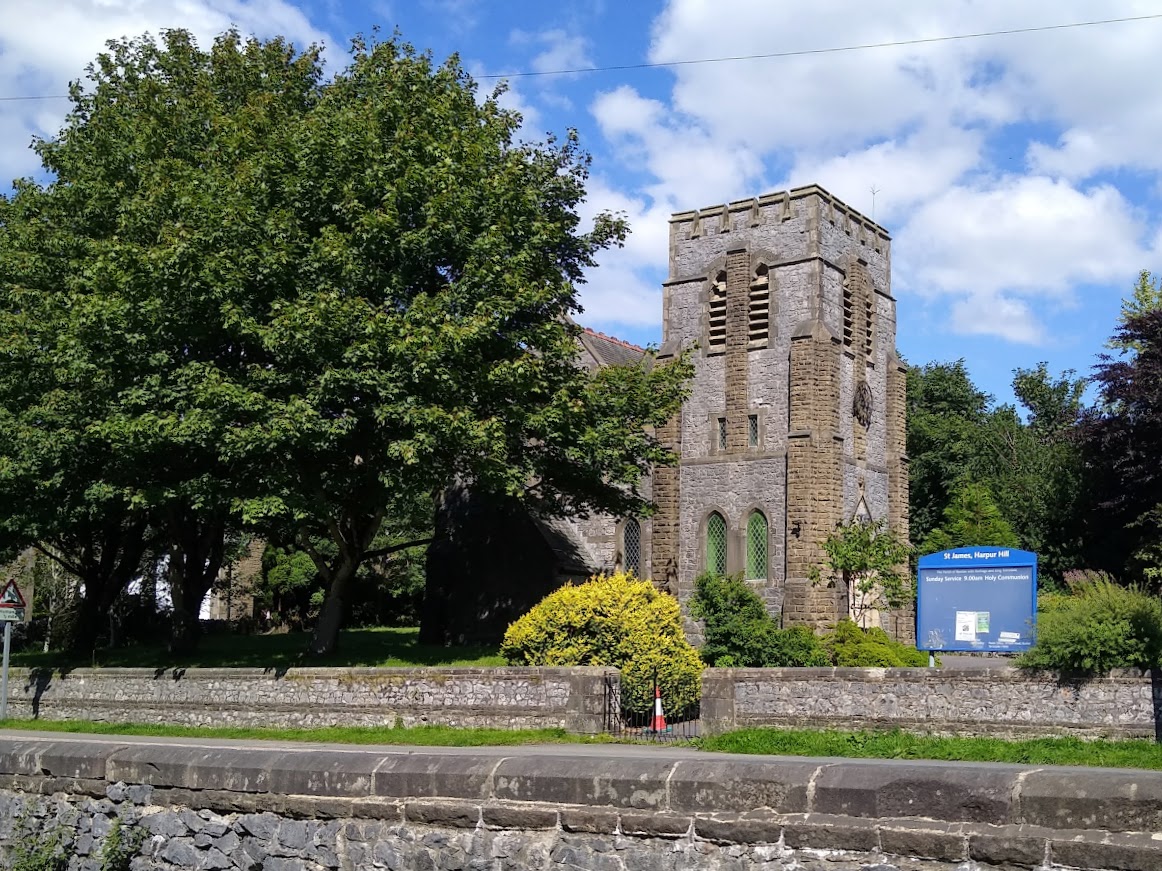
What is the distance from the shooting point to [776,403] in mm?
32281

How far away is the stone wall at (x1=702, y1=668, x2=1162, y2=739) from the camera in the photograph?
1670 cm

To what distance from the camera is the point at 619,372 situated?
2592 cm

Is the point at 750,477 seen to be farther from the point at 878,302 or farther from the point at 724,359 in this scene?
the point at 878,302

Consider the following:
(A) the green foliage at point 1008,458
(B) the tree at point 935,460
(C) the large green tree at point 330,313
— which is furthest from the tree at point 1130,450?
(C) the large green tree at point 330,313

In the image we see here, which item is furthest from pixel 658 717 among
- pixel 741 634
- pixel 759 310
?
pixel 759 310

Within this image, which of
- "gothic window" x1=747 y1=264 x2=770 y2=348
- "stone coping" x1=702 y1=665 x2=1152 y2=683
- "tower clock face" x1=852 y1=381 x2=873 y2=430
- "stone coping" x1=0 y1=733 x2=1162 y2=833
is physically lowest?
"stone coping" x1=0 y1=733 x2=1162 y2=833

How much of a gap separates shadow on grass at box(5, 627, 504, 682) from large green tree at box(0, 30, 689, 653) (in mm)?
1689

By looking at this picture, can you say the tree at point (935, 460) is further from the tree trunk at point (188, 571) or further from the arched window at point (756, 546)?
the tree trunk at point (188, 571)

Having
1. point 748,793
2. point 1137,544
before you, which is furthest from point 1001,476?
point 748,793

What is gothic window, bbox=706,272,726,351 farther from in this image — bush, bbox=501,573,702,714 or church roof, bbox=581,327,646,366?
bush, bbox=501,573,702,714

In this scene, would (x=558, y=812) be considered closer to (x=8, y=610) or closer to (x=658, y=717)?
(x=658, y=717)

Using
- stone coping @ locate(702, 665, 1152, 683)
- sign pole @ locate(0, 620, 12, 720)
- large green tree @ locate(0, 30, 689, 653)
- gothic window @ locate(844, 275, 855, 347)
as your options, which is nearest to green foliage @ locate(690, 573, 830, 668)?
large green tree @ locate(0, 30, 689, 653)

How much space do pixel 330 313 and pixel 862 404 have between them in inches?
717

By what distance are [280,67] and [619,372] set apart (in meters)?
11.8
